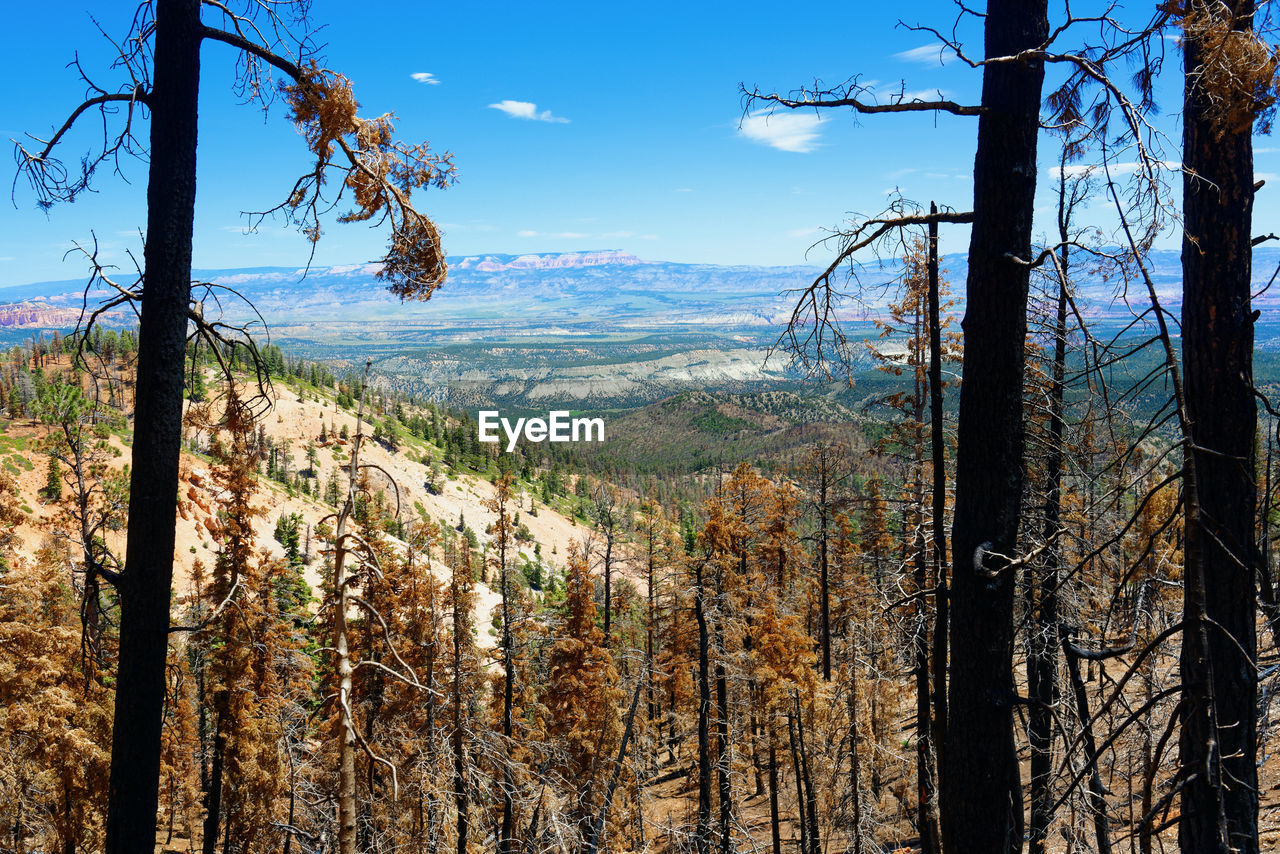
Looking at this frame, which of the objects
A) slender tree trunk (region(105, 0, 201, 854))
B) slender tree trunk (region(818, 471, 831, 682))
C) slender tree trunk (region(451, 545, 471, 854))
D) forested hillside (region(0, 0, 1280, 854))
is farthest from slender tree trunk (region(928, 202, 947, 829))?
slender tree trunk (region(818, 471, 831, 682))

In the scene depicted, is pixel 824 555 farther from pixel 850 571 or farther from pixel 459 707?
pixel 459 707

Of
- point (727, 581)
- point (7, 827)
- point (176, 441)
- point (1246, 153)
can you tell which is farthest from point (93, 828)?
point (1246, 153)

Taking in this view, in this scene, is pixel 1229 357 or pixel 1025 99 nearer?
pixel 1025 99

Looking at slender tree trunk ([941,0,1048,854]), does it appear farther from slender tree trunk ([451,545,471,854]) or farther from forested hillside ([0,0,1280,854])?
slender tree trunk ([451,545,471,854])

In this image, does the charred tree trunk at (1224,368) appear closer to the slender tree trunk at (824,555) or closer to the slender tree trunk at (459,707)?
the slender tree trunk at (459,707)

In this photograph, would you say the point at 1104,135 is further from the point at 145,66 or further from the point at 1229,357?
the point at 145,66

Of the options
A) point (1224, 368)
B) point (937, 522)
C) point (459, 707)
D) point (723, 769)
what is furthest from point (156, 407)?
point (723, 769)

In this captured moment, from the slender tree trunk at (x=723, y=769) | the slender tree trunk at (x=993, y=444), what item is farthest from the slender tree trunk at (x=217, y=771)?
the slender tree trunk at (x=993, y=444)
